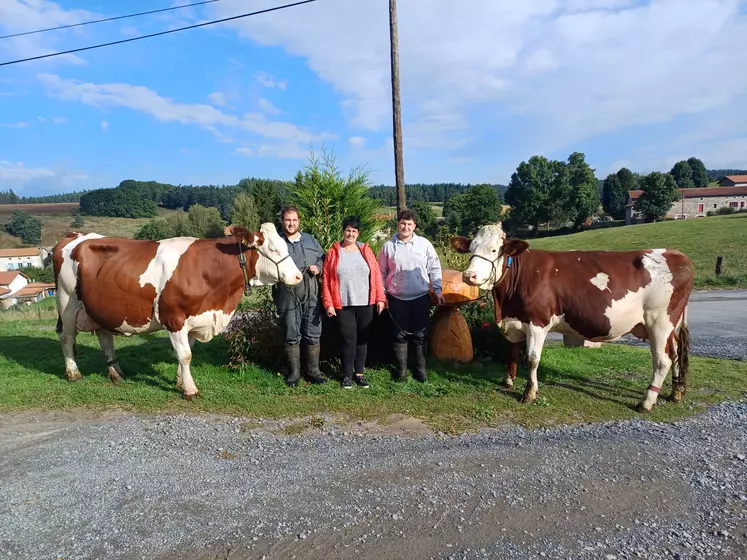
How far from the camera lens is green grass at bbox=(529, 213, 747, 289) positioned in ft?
66.2

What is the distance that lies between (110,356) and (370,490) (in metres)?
4.69

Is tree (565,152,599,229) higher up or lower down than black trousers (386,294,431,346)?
higher up

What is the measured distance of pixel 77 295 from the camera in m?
6.43

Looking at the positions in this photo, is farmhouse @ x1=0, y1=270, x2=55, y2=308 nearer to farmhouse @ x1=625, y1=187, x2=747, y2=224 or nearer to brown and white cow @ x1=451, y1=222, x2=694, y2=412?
brown and white cow @ x1=451, y1=222, x2=694, y2=412

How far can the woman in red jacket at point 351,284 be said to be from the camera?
575cm

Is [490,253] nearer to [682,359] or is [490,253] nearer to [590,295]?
[590,295]

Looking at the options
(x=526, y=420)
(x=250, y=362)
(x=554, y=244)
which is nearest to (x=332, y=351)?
(x=250, y=362)

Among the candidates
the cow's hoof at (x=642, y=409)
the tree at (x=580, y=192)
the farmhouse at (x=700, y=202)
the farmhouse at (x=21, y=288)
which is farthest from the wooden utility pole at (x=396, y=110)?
the farmhouse at (x=700, y=202)

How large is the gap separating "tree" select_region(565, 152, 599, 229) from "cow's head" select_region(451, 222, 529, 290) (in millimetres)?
64151

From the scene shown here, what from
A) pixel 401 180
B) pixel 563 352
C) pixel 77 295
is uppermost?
pixel 401 180

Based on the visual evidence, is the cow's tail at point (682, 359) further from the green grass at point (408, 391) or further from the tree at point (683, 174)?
the tree at point (683, 174)

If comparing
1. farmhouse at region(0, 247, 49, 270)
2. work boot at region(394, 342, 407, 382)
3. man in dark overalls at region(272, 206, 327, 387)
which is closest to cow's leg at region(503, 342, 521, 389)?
work boot at region(394, 342, 407, 382)

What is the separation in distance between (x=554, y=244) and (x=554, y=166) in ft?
91.4

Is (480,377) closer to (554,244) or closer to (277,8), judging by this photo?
(277,8)
